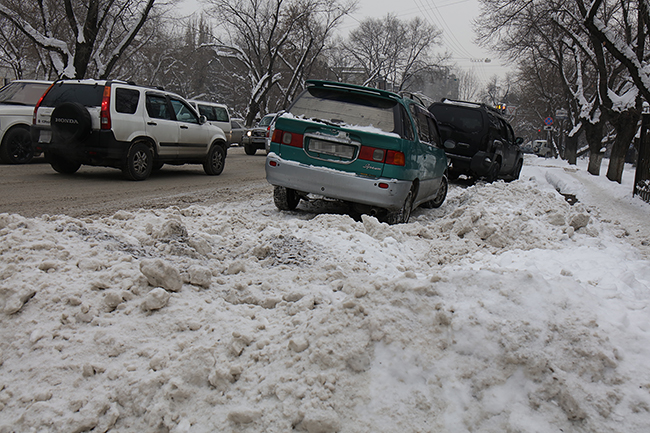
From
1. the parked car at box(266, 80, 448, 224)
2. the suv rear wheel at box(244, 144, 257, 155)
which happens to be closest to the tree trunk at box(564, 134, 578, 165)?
the suv rear wheel at box(244, 144, 257, 155)

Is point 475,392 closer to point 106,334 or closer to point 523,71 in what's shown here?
point 106,334

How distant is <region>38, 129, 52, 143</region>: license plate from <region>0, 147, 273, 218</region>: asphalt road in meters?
0.69

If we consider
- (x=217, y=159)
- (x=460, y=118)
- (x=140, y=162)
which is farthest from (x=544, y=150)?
(x=140, y=162)

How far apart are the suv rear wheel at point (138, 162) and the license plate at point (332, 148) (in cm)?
462

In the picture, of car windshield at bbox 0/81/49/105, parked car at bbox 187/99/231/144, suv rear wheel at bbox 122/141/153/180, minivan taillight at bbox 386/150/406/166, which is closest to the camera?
minivan taillight at bbox 386/150/406/166

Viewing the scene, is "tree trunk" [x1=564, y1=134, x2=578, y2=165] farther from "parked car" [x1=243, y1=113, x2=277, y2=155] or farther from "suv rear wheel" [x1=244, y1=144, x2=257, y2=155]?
"suv rear wheel" [x1=244, y1=144, x2=257, y2=155]

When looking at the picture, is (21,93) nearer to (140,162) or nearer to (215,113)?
(140,162)

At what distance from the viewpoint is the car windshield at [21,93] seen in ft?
38.9

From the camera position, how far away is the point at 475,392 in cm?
231

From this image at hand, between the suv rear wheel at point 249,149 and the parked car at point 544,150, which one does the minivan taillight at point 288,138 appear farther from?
the parked car at point 544,150

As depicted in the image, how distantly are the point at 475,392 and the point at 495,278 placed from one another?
907 millimetres

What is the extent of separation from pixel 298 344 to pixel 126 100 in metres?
8.02

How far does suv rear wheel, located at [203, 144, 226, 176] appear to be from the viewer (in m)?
11.4

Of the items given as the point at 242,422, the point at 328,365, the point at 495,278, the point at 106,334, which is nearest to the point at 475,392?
the point at 328,365
